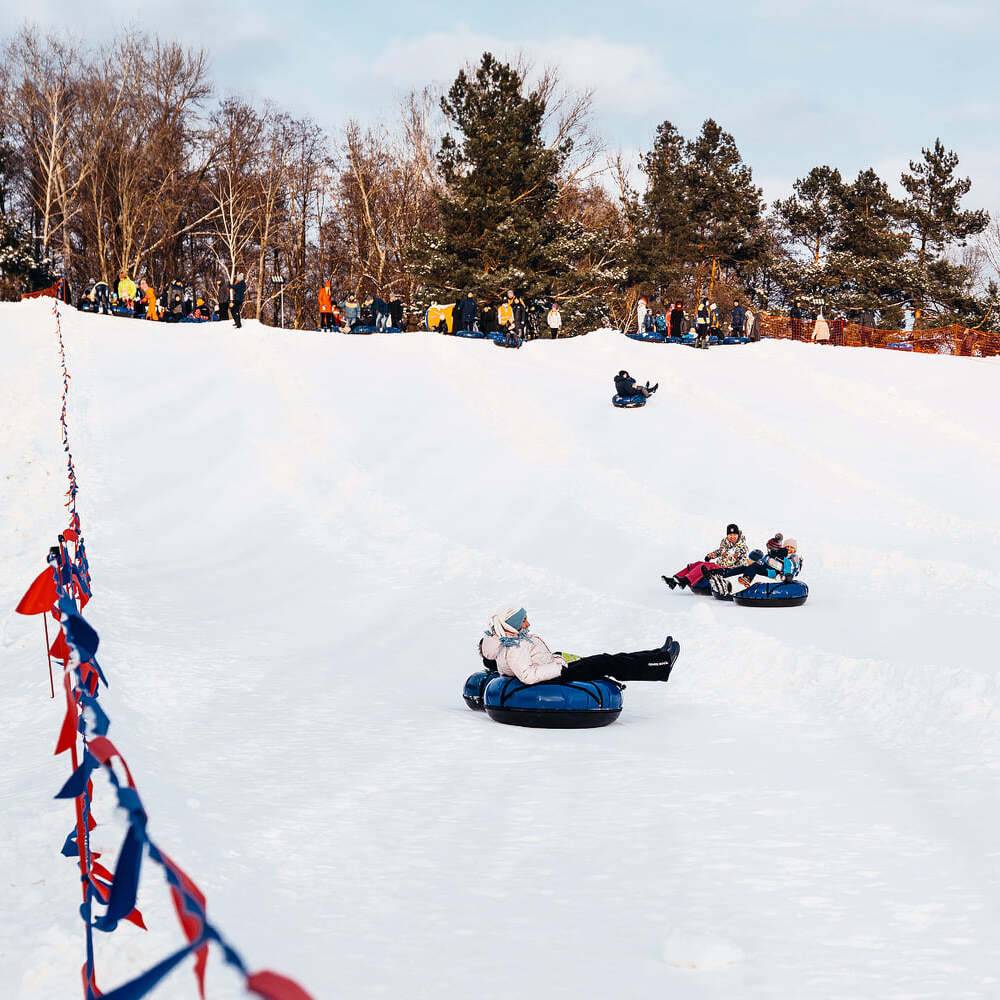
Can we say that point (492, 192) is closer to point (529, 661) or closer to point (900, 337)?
point (900, 337)

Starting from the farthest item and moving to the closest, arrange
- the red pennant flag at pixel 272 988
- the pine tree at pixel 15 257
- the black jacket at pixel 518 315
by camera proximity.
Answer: the pine tree at pixel 15 257
the black jacket at pixel 518 315
the red pennant flag at pixel 272 988

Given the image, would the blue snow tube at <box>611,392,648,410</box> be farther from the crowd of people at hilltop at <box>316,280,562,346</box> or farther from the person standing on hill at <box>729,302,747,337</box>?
the person standing on hill at <box>729,302,747,337</box>

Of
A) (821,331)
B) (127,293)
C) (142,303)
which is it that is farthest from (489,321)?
(821,331)

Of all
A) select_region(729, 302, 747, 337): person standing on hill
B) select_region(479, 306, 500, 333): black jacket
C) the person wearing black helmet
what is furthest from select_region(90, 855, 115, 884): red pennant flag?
select_region(729, 302, 747, 337): person standing on hill

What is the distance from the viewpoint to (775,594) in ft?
39.8

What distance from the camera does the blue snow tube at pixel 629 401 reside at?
24.2 meters

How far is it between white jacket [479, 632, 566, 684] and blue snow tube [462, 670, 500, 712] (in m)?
0.15

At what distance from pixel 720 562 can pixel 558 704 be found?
208 inches

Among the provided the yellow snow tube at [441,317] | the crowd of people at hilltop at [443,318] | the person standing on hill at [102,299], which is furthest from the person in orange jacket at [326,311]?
the person standing on hill at [102,299]

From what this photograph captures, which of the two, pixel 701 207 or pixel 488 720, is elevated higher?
pixel 701 207

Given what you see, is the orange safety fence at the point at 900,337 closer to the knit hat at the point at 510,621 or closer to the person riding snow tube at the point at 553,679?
the person riding snow tube at the point at 553,679

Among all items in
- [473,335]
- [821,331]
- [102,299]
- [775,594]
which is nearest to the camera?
[775,594]

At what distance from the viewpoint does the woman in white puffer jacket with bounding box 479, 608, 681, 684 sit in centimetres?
809

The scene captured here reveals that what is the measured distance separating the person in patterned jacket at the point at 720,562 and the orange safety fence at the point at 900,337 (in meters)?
24.7
